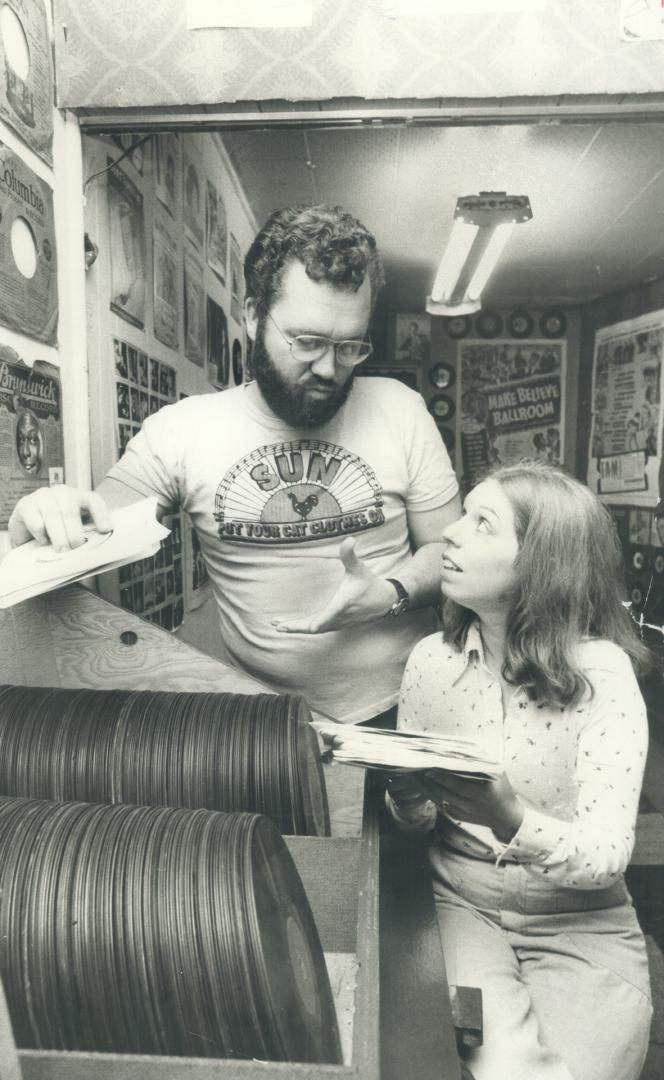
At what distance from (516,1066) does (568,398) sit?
3.84 feet

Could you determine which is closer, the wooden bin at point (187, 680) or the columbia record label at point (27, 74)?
the wooden bin at point (187, 680)

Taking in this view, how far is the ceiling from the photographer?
1483 mm

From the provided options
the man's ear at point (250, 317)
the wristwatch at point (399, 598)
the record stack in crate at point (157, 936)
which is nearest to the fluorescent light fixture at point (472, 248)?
the man's ear at point (250, 317)

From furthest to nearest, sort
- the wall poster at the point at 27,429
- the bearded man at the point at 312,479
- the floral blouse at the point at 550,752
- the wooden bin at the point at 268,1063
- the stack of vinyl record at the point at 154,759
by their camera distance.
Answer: the bearded man at the point at 312,479 → the wall poster at the point at 27,429 → the stack of vinyl record at the point at 154,759 → the floral blouse at the point at 550,752 → the wooden bin at the point at 268,1063

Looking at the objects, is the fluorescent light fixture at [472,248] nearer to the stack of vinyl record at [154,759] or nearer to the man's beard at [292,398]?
the man's beard at [292,398]

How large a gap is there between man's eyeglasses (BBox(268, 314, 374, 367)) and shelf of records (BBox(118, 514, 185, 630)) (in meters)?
0.52

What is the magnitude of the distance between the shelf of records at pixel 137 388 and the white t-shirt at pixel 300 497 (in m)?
0.06

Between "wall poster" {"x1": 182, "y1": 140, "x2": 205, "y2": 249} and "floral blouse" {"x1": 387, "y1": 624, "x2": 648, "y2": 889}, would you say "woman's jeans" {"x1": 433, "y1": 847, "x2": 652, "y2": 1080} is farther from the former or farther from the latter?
"wall poster" {"x1": 182, "y1": 140, "x2": 205, "y2": 249}

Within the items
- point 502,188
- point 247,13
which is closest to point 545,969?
point 502,188

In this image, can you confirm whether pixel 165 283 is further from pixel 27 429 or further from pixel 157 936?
pixel 157 936

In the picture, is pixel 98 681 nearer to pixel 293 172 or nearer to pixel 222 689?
pixel 222 689

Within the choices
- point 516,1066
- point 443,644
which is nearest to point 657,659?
point 443,644

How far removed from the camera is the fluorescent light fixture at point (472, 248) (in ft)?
4.92

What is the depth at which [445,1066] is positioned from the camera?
90 centimetres
